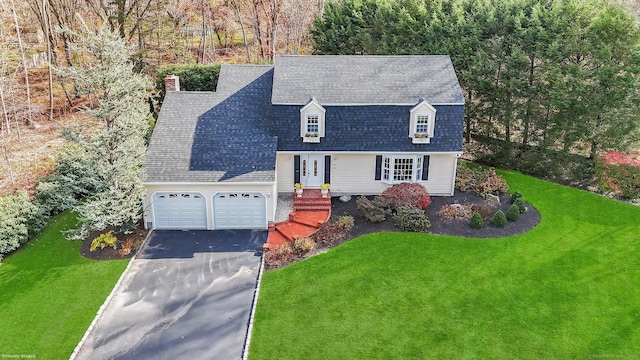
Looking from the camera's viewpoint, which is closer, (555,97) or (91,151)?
(91,151)

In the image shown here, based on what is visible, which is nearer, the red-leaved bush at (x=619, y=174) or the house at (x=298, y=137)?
the house at (x=298, y=137)

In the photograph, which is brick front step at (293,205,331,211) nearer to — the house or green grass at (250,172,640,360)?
the house

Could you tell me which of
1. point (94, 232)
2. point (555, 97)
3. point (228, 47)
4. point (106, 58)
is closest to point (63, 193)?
point (94, 232)

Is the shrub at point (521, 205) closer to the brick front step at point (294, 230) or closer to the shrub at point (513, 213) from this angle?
the shrub at point (513, 213)

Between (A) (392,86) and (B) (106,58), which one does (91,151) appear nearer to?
(B) (106,58)

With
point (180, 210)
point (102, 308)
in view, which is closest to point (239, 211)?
point (180, 210)

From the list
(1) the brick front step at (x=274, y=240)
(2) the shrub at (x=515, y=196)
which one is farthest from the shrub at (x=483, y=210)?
(1) the brick front step at (x=274, y=240)
